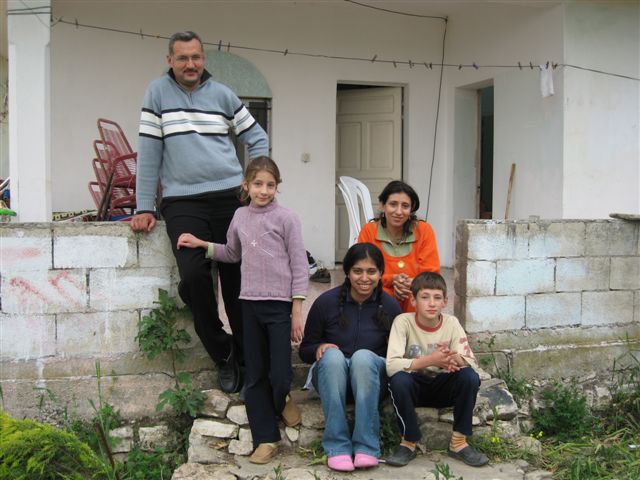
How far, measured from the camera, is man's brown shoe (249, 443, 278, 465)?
12.3 feet

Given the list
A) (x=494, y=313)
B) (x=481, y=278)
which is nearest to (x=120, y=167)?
(x=481, y=278)

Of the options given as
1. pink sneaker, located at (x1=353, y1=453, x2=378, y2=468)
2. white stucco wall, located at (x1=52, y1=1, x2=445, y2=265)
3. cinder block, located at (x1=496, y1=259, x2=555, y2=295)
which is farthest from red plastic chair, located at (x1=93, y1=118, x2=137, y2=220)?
pink sneaker, located at (x1=353, y1=453, x2=378, y2=468)

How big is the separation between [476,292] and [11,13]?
3.64 m

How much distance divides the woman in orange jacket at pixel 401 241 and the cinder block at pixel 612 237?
1435mm

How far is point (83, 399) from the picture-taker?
416 centimetres

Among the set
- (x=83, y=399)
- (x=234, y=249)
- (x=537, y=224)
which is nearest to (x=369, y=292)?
(x=234, y=249)

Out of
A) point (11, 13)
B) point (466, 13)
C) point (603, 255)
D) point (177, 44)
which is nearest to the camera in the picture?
point (177, 44)

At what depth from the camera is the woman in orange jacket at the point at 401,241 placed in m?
4.15

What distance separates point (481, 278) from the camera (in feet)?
15.4

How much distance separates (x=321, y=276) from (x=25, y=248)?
341 centimetres

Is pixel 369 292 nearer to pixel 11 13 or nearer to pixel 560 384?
pixel 560 384

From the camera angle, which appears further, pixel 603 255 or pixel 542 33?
pixel 542 33

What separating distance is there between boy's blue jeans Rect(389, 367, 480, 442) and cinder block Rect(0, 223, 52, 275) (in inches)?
85.2

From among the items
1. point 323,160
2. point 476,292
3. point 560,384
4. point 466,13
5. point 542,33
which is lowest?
point 560,384
